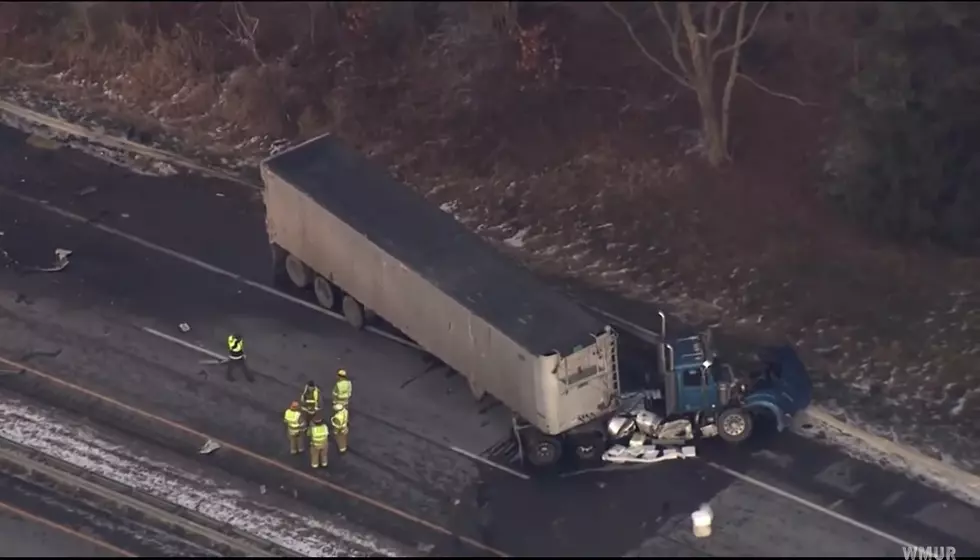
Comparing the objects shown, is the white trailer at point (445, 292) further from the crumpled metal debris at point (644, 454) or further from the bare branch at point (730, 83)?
the bare branch at point (730, 83)

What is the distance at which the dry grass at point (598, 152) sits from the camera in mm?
28812

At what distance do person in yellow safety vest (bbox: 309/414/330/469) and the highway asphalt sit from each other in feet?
0.84

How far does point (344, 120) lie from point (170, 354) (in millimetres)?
9389

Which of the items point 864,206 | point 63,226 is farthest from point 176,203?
point 864,206

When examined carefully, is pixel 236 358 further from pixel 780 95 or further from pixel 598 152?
pixel 780 95

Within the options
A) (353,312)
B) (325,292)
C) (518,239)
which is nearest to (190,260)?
(325,292)

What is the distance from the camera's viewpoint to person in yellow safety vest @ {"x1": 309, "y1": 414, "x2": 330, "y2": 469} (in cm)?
2523

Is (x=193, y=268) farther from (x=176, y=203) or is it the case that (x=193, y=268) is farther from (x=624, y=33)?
(x=624, y=33)

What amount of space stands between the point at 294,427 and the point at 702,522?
22.7ft

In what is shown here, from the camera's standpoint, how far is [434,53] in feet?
125

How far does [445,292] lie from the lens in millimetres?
25875

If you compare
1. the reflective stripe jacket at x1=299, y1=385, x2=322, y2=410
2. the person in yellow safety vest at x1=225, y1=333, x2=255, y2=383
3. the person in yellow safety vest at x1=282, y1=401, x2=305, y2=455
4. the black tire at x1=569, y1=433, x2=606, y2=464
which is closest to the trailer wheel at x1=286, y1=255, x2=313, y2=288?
the person in yellow safety vest at x1=225, y1=333, x2=255, y2=383

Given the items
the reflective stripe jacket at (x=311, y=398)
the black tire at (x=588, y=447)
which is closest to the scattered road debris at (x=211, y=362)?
the reflective stripe jacket at (x=311, y=398)

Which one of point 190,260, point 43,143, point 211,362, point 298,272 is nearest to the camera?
point 211,362
